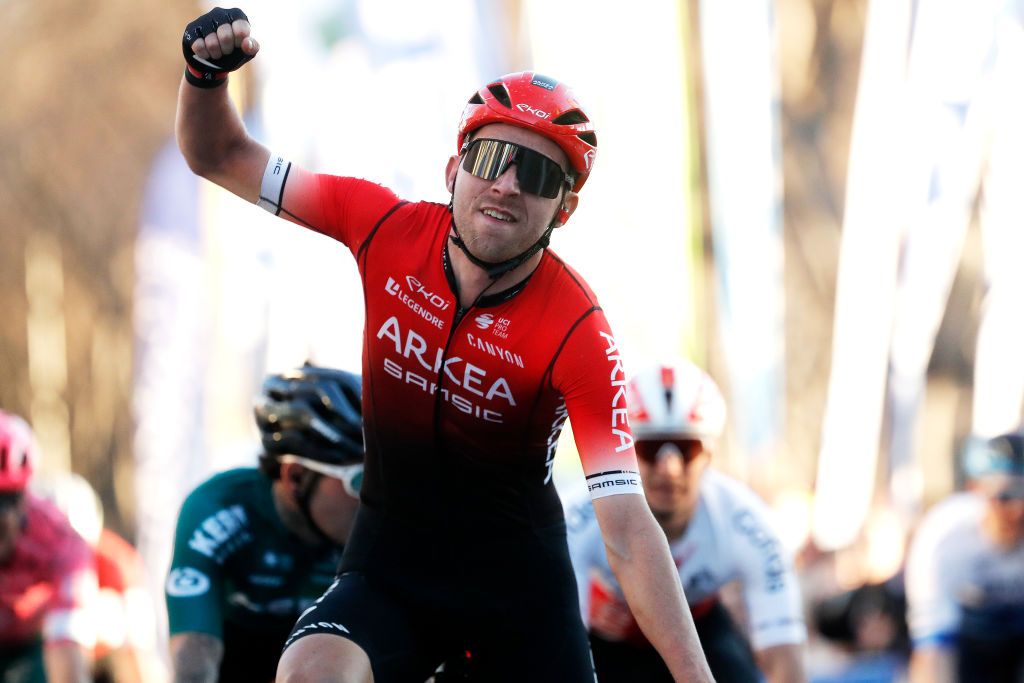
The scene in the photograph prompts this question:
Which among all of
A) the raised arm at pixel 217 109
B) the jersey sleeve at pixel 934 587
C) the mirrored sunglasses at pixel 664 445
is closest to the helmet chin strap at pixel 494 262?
the raised arm at pixel 217 109

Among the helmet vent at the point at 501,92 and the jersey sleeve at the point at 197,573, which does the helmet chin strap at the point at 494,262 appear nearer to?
the helmet vent at the point at 501,92

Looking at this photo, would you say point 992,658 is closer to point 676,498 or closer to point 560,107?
point 676,498

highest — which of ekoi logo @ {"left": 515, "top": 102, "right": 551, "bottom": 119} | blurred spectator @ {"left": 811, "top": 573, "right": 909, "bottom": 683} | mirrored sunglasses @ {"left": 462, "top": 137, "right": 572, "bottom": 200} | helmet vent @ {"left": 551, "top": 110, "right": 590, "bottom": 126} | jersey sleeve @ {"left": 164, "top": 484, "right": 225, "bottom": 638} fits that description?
ekoi logo @ {"left": 515, "top": 102, "right": 551, "bottom": 119}

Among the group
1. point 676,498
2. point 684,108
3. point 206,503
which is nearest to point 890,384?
point 684,108

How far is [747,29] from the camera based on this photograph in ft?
62.9

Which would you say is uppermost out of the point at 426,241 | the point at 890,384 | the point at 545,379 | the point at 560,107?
the point at 560,107

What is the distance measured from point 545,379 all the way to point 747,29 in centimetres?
1605

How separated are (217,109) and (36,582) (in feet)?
11.0

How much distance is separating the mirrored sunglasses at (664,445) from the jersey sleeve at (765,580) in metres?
0.38

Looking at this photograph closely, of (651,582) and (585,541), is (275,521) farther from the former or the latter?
(651,582)

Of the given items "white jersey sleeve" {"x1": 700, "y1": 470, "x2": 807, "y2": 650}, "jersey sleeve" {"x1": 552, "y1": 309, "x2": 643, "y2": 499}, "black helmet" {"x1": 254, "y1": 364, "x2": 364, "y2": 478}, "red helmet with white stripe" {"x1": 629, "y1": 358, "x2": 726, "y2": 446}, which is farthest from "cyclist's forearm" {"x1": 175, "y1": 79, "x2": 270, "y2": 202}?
"white jersey sleeve" {"x1": 700, "y1": 470, "x2": 807, "y2": 650}

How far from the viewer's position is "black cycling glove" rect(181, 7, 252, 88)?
3908 mm

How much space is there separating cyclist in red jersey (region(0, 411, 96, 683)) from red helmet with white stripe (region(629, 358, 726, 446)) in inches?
101

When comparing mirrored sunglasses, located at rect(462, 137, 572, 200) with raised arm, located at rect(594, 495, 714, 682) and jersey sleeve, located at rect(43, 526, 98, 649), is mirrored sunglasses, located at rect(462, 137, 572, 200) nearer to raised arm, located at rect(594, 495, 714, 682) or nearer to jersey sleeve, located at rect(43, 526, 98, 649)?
raised arm, located at rect(594, 495, 714, 682)
